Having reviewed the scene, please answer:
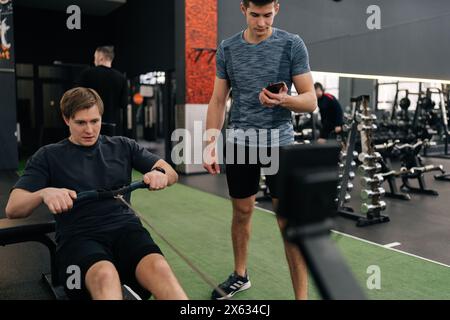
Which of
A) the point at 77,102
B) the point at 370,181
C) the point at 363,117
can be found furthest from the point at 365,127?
the point at 77,102

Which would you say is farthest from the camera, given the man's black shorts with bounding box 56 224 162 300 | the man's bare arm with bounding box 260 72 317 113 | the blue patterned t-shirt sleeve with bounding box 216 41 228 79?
the blue patterned t-shirt sleeve with bounding box 216 41 228 79

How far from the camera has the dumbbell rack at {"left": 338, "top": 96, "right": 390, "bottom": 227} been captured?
3723mm

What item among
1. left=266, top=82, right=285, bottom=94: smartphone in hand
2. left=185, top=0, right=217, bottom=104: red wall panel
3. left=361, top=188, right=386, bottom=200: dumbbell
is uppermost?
left=185, top=0, right=217, bottom=104: red wall panel

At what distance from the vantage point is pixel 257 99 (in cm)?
189

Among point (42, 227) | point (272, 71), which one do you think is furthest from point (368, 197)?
point (42, 227)

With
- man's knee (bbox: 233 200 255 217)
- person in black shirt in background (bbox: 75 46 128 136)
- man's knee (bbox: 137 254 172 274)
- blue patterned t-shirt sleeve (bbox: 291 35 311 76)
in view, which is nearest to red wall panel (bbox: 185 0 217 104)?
person in black shirt in background (bbox: 75 46 128 136)

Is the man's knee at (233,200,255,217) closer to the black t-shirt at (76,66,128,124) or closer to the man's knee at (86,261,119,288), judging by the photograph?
the man's knee at (86,261,119,288)

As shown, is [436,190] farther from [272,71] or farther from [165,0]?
[165,0]

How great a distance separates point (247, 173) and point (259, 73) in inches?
17.9

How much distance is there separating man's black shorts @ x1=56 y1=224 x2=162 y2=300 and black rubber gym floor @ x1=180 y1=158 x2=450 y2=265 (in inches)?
84.9

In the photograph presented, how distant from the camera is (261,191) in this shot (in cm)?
513

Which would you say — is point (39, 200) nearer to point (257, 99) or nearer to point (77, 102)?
point (77, 102)

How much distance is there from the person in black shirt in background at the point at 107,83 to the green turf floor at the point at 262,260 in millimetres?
976

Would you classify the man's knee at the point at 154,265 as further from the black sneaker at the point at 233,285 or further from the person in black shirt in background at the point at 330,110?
the person in black shirt in background at the point at 330,110
